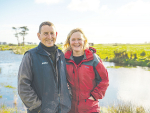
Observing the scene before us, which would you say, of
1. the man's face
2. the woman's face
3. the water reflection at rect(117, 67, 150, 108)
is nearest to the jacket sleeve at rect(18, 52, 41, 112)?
the man's face

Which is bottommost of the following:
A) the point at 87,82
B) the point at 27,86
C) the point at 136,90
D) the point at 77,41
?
the point at 136,90

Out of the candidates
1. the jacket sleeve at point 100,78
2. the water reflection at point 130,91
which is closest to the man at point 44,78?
the jacket sleeve at point 100,78

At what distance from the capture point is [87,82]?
268cm

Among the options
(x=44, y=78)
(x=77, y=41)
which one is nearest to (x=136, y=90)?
(x=77, y=41)

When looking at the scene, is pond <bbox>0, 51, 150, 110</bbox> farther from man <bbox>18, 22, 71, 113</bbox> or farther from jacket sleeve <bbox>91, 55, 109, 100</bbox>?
man <bbox>18, 22, 71, 113</bbox>

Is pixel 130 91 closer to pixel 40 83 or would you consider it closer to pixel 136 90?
pixel 136 90

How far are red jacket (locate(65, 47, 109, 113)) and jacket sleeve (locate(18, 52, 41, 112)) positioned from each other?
0.82 metres

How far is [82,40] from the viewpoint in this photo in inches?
112

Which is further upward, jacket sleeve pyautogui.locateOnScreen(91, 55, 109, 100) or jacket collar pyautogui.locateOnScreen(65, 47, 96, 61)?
jacket collar pyautogui.locateOnScreen(65, 47, 96, 61)

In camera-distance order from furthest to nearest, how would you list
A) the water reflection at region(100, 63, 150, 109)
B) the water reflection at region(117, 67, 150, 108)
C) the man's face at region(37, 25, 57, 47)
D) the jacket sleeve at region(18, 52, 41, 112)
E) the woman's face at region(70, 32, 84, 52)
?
the water reflection at region(117, 67, 150, 108)
the water reflection at region(100, 63, 150, 109)
the woman's face at region(70, 32, 84, 52)
the man's face at region(37, 25, 57, 47)
the jacket sleeve at region(18, 52, 41, 112)

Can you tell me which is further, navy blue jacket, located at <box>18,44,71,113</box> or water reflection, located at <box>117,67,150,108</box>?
water reflection, located at <box>117,67,150,108</box>

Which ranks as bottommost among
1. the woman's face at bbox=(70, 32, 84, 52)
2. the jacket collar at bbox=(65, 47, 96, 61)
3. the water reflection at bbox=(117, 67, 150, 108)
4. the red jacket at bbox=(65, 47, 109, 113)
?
the water reflection at bbox=(117, 67, 150, 108)

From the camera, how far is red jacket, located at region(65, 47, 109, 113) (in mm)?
2648

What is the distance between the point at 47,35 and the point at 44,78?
0.76 metres
